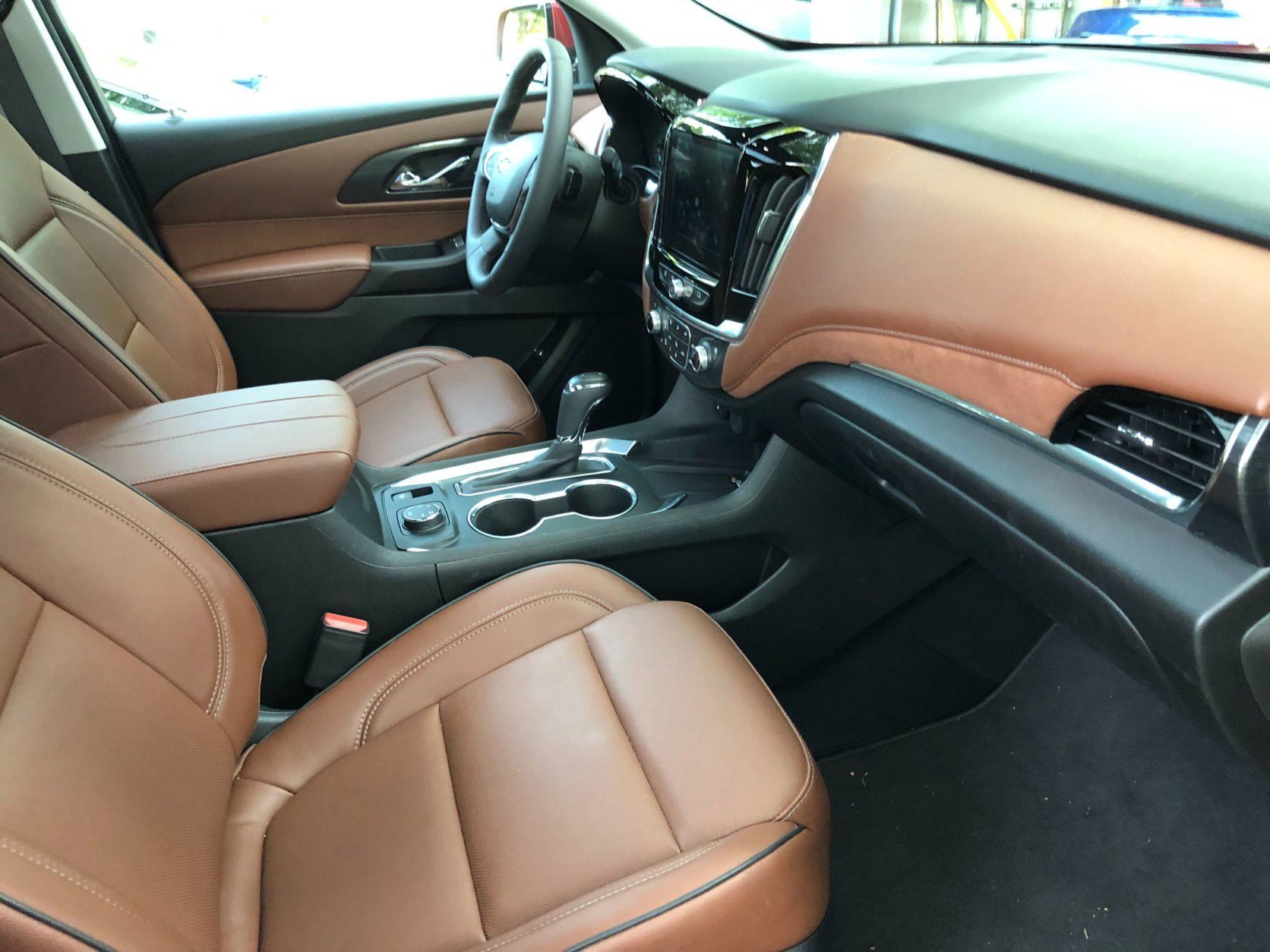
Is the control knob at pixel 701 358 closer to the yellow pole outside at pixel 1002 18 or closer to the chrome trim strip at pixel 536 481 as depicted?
the chrome trim strip at pixel 536 481

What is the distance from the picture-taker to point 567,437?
1481mm

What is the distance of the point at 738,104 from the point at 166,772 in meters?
0.86

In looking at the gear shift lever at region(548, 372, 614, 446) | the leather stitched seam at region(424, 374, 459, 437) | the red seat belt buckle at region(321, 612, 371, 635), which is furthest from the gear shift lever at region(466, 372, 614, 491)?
the red seat belt buckle at region(321, 612, 371, 635)

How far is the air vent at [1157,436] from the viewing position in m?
0.62

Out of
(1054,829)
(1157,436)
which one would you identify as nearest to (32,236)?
(1157,436)

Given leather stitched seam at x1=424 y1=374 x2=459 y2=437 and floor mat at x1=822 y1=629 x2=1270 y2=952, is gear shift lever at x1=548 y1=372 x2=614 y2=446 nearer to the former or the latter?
leather stitched seam at x1=424 y1=374 x2=459 y2=437

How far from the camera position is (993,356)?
0.78 m

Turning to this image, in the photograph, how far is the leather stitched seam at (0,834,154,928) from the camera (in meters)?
0.57

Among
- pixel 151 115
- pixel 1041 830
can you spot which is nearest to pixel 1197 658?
pixel 1041 830

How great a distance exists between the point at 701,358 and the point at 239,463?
21.3 inches

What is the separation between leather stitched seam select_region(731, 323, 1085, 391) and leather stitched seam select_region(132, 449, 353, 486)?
48 cm

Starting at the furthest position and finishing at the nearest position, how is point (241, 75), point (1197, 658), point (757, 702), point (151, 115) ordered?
1. point (241, 75)
2. point (151, 115)
3. point (757, 702)
4. point (1197, 658)

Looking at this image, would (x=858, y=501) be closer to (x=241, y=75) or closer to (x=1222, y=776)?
(x=1222, y=776)

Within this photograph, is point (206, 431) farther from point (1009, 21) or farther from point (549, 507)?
point (1009, 21)
